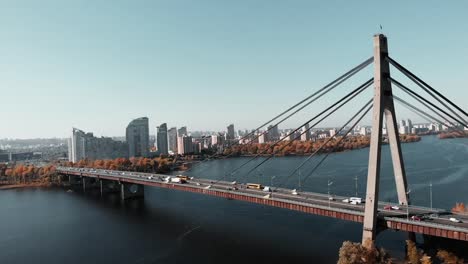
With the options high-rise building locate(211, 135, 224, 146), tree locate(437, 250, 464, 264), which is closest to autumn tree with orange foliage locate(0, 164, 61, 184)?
tree locate(437, 250, 464, 264)

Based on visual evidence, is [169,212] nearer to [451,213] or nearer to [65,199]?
[65,199]

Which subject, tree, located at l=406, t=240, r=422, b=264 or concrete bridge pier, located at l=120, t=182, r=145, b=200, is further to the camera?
concrete bridge pier, located at l=120, t=182, r=145, b=200

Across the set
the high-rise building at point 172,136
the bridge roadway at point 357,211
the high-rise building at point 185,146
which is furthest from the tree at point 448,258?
the high-rise building at point 172,136

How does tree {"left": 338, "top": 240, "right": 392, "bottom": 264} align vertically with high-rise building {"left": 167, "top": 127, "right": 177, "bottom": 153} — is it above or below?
below

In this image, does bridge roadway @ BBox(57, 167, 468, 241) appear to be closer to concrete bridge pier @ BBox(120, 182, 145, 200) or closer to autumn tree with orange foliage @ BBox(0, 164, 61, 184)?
concrete bridge pier @ BBox(120, 182, 145, 200)

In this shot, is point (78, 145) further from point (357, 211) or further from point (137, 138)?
point (357, 211)

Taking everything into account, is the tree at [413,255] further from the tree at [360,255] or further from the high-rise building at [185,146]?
the high-rise building at [185,146]

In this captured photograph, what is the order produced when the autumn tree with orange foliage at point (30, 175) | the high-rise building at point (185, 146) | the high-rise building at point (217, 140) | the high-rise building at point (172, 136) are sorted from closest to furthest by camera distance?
the autumn tree with orange foliage at point (30, 175) → the high-rise building at point (185, 146) → the high-rise building at point (172, 136) → the high-rise building at point (217, 140)
